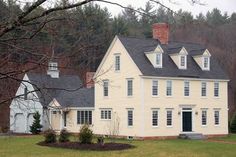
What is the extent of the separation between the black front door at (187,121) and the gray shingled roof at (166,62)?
3.30 m

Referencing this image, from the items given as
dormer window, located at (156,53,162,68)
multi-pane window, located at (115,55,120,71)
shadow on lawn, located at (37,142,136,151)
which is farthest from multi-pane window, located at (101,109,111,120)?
shadow on lawn, located at (37,142,136,151)

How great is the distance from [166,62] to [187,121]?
534 cm

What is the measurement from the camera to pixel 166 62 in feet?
141

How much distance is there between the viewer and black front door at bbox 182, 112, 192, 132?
42.1 metres

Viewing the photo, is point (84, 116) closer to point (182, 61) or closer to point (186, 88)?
point (186, 88)

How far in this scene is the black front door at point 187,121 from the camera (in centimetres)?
4212

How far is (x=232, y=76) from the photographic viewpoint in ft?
244

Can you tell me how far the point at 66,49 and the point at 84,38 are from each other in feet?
0.79

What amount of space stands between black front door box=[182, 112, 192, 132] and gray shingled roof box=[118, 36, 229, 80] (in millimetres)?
3304

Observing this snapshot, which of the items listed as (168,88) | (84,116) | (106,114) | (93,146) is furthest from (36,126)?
(93,146)

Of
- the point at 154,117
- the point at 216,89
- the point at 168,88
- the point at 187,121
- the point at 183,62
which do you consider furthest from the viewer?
the point at 216,89

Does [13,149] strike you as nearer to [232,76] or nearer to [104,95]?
[104,95]

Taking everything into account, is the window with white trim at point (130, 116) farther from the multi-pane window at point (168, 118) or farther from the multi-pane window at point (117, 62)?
the multi-pane window at point (117, 62)

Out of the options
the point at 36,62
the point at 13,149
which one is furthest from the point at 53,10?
the point at 13,149
